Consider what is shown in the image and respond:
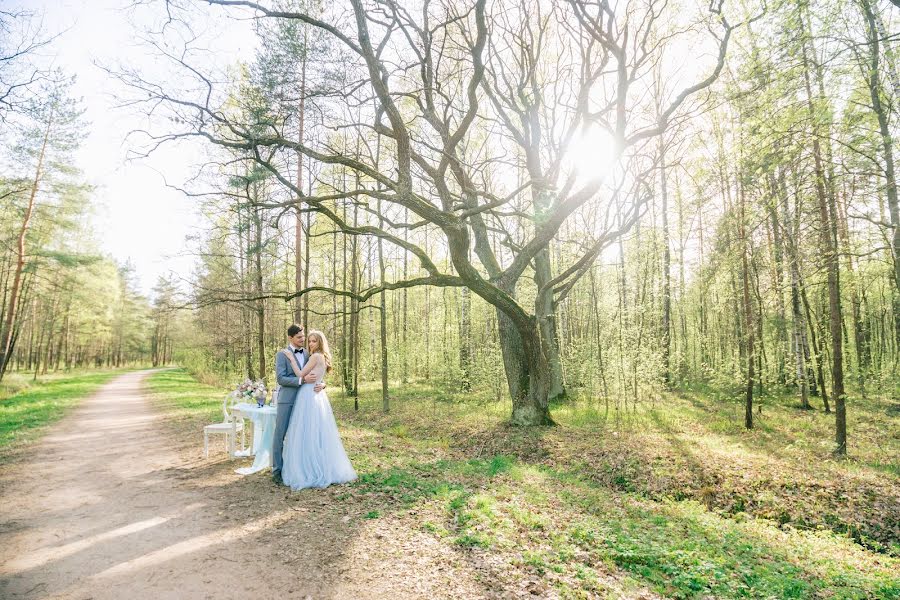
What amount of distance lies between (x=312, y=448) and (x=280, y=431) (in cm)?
57

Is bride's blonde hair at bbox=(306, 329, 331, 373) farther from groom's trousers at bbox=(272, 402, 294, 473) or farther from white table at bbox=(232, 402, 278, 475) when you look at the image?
white table at bbox=(232, 402, 278, 475)

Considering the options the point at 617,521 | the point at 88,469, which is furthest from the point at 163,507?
the point at 617,521

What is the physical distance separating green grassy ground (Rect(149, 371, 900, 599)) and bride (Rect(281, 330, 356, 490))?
0.47m

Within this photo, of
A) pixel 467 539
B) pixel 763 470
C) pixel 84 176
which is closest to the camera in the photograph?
pixel 467 539

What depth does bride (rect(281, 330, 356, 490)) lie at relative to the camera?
20.2ft

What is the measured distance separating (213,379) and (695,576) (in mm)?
27716

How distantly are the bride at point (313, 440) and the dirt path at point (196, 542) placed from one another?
0.95 ft

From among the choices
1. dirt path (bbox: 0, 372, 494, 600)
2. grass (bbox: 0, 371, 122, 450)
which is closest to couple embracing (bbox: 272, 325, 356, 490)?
dirt path (bbox: 0, 372, 494, 600)

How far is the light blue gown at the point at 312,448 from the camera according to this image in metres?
6.14

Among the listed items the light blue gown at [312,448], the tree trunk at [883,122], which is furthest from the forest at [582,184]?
the light blue gown at [312,448]

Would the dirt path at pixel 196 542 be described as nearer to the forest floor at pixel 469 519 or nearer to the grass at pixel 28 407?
the forest floor at pixel 469 519

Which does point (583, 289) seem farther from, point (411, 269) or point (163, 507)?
point (163, 507)

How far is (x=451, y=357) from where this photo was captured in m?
19.2

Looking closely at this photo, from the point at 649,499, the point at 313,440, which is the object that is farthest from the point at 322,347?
the point at 649,499
